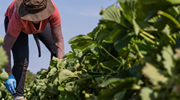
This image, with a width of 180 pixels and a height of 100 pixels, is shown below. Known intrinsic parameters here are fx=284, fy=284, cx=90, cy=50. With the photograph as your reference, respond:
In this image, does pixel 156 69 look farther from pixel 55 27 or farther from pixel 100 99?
pixel 55 27

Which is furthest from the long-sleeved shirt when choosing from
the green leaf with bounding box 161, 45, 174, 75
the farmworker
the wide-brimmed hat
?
the green leaf with bounding box 161, 45, 174, 75

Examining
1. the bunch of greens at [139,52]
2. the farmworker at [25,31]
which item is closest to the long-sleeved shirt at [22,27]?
the farmworker at [25,31]

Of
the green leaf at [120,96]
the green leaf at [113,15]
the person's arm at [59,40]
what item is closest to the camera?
the green leaf at [120,96]

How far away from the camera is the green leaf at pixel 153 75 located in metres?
0.87

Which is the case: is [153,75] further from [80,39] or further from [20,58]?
[20,58]

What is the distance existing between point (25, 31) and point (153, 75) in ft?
14.1

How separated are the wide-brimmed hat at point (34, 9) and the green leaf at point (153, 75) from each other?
3.73 metres

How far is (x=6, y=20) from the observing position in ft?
17.9

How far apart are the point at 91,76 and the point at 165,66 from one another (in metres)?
0.72

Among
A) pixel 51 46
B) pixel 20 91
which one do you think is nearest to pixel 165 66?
pixel 20 91

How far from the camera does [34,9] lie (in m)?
4.57

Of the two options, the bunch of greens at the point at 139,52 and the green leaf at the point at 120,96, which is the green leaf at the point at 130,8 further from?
the green leaf at the point at 120,96

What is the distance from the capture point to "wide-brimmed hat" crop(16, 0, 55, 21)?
443cm

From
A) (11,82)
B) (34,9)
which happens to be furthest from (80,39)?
(11,82)
